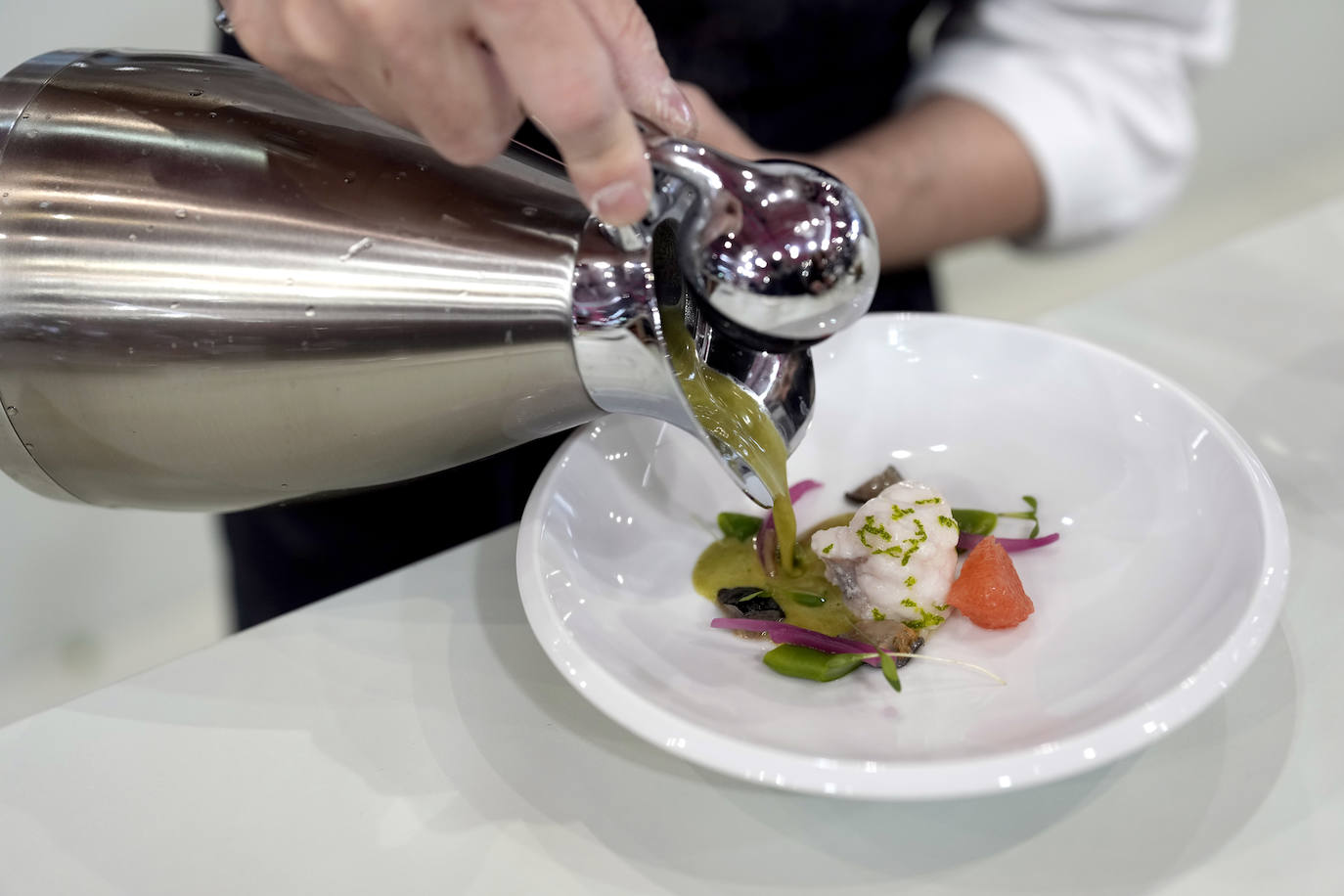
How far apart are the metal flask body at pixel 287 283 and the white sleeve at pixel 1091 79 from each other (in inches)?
21.0

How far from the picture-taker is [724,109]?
965mm

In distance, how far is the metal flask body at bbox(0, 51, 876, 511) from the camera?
53 cm

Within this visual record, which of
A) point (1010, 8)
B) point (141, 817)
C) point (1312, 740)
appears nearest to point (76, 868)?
point (141, 817)

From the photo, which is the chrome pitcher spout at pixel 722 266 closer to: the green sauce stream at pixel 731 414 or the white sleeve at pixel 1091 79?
the green sauce stream at pixel 731 414

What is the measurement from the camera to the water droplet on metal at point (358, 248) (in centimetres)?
53

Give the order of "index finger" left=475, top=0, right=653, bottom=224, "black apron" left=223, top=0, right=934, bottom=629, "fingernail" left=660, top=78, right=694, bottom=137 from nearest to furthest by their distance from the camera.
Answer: "index finger" left=475, top=0, right=653, bottom=224
"fingernail" left=660, top=78, right=694, bottom=137
"black apron" left=223, top=0, right=934, bottom=629

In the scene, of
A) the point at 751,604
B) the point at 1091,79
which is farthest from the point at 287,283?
the point at 1091,79

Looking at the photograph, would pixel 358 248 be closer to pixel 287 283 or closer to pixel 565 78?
pixel 287 283

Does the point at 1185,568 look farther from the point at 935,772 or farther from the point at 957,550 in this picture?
the point at 935,772

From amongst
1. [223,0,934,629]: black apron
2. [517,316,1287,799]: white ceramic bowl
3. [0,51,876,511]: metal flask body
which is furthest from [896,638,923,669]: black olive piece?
[223,0,934,629]: black apron

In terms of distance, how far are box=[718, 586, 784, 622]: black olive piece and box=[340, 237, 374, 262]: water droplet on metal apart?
0.87 ft

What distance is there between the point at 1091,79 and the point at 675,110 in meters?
0.59

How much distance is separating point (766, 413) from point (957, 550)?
15 centimetres

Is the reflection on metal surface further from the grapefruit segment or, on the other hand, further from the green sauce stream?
the grapefruit segment
